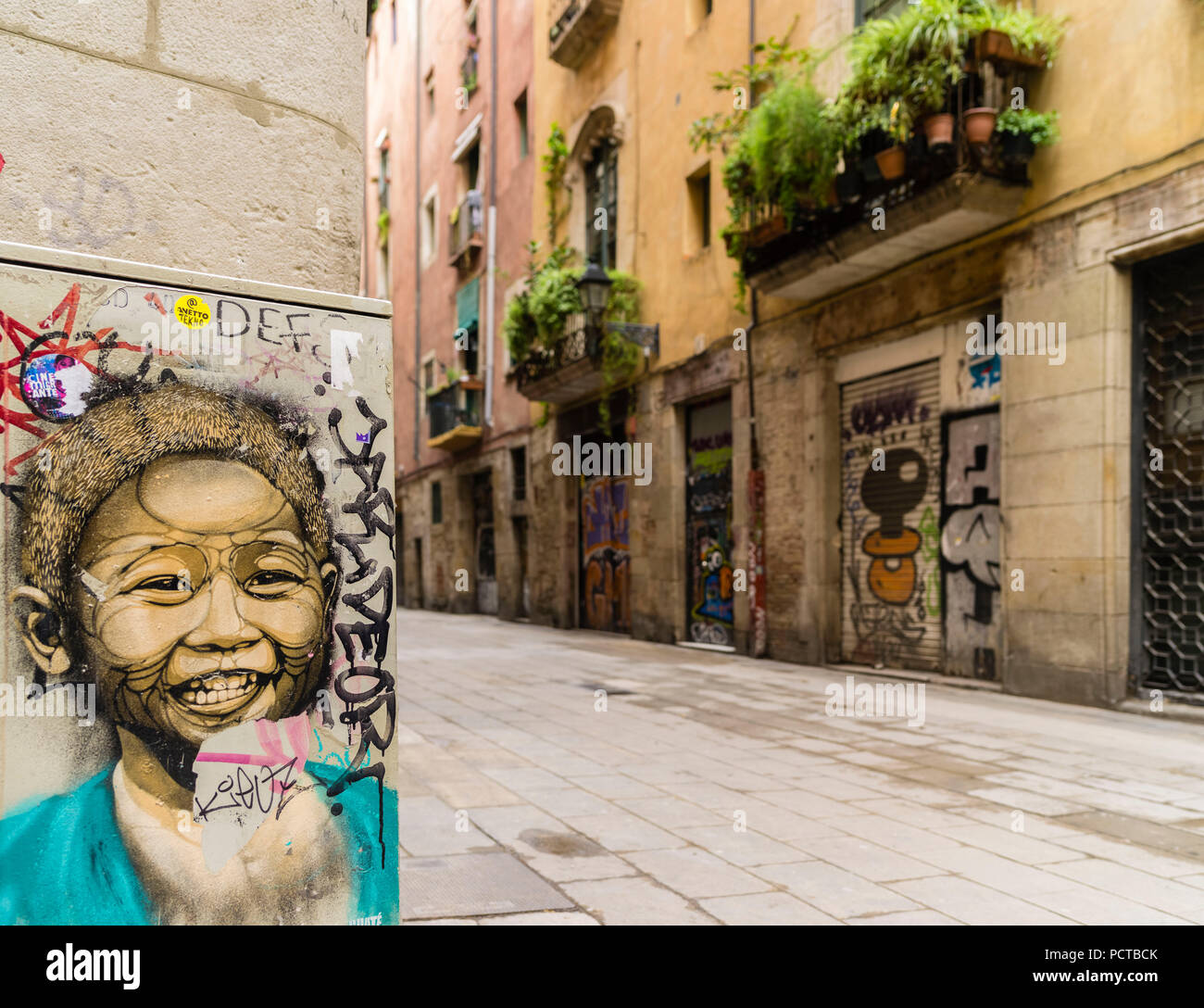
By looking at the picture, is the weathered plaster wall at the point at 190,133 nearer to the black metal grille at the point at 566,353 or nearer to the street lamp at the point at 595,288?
the street lamp at the point at 595,288

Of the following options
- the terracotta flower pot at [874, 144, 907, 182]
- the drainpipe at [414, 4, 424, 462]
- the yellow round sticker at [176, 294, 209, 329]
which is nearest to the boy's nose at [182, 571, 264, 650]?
the yellow round sticker at [176, 294, 209, 329]

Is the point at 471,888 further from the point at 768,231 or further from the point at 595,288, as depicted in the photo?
the point at 595,288

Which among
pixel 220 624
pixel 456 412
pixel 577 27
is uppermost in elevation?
pixel 577 27

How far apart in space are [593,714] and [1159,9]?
6.97m

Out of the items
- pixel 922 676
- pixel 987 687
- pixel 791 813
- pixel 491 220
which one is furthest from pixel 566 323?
pixel 791 813

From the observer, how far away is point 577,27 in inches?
677

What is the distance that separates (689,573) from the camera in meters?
15.0

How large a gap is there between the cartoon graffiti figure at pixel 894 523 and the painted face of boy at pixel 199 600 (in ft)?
30.4

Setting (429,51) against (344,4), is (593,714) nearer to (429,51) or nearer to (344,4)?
(344,4)

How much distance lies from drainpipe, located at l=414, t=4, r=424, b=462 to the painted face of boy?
26.1 metres

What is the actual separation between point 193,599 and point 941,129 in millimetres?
8566

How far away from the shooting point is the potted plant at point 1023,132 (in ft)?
29.2

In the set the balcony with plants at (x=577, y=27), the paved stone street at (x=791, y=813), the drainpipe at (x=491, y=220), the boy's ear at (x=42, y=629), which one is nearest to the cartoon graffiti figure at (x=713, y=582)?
the paved stone street at (x=791, y=813)

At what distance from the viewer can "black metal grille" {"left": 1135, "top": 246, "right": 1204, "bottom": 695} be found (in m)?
8.05
